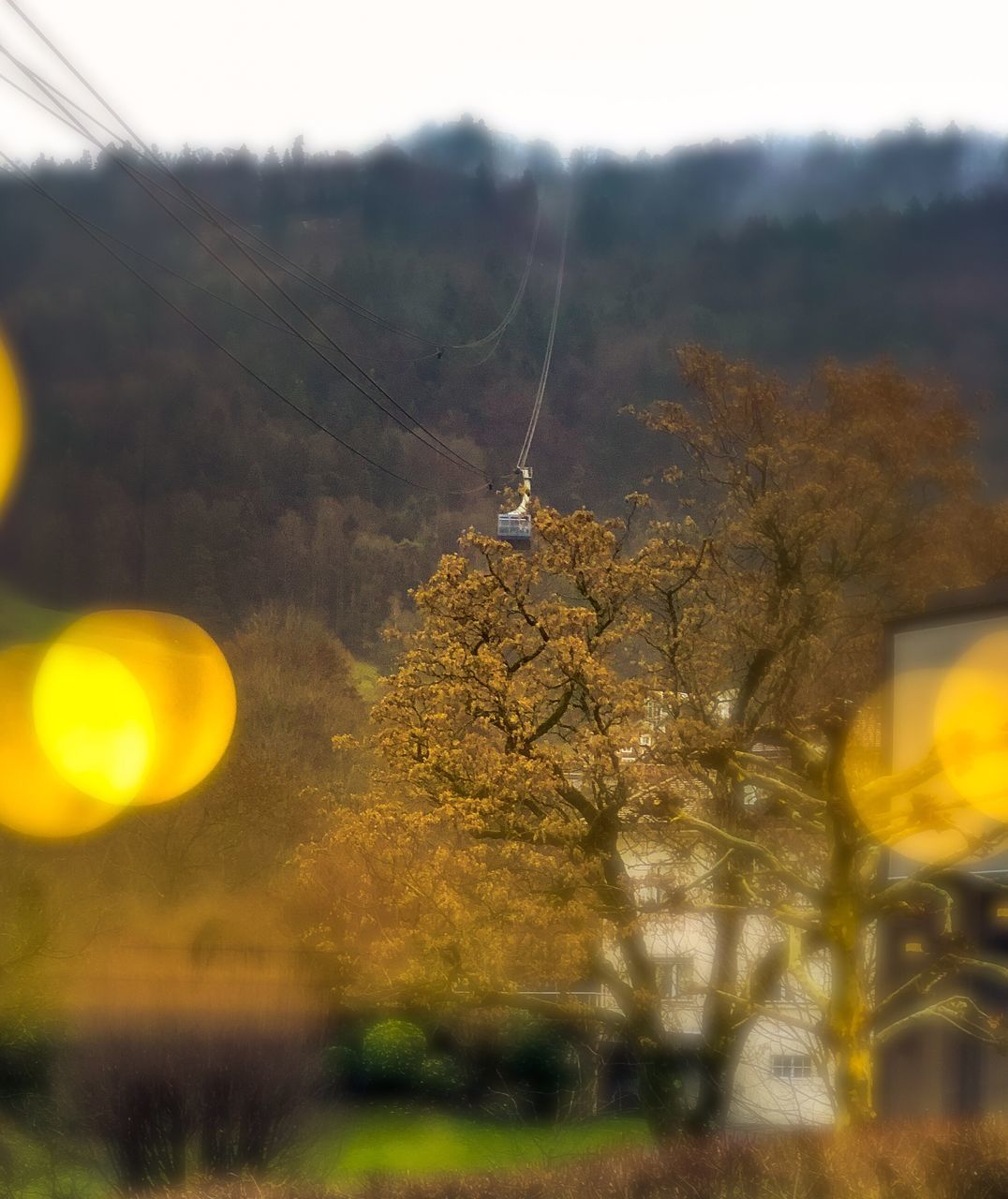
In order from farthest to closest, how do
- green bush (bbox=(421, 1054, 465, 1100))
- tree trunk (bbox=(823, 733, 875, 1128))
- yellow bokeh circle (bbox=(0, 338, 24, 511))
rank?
yellow bokeh circle (bbox=(0, 338, 24, 511)) → green bush (bbox=(421, 1054, 465, 1100)) → tree trunk (bbox=(823, 733, 875, 1128))

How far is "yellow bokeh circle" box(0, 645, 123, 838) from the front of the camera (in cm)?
2502

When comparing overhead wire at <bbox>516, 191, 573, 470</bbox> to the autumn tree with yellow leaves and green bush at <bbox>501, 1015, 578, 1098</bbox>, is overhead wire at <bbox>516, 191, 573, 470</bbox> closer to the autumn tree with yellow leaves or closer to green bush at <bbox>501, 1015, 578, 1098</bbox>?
green bush at <bbox>501, 1015, 578, 1098</bbox>

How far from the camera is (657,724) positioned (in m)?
15.4

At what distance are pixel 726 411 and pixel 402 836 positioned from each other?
23.1ft

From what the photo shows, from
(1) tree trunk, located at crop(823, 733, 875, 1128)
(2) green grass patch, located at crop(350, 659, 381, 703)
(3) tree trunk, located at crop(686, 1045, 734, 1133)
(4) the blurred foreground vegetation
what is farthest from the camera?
(2) green grass patch, located at crop(350, 659, 381, 703)

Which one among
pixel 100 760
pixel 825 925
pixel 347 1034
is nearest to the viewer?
pixel 825 925

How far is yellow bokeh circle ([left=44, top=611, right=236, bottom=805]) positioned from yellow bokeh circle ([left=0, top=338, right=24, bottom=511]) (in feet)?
15.4

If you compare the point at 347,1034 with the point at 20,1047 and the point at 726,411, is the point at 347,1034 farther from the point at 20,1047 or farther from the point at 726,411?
the point at 726,411

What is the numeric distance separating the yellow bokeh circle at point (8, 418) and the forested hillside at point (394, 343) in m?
0.56

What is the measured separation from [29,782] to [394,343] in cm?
4116

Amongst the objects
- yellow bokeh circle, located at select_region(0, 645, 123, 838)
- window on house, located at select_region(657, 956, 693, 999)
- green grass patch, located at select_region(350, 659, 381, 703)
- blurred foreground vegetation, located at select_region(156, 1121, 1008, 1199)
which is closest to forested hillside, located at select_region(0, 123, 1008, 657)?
green grass patch, located at select_region(350, 659, 381, 703)

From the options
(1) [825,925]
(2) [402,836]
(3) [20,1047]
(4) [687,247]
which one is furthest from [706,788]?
(4) [687,247]

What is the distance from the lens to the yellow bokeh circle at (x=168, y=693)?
1208 inches

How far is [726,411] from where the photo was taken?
18.7 meters
